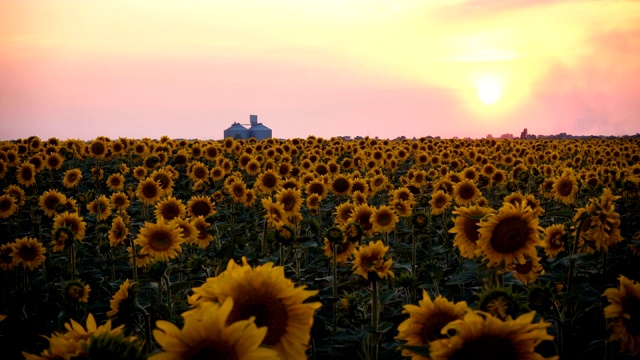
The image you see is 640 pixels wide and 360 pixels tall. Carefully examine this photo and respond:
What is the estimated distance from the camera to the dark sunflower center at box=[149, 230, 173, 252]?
580 centimetres

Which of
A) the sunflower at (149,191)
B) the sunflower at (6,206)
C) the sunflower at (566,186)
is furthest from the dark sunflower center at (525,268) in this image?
the sunflower at (6,206)

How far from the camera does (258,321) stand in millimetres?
2008

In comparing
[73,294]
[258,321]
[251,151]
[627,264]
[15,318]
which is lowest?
[15,318]

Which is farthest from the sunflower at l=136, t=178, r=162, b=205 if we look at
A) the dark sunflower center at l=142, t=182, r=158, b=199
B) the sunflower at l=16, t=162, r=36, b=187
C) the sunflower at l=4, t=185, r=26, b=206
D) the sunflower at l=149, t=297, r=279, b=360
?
the sunflower at l=149, t=297, r=279, b=360

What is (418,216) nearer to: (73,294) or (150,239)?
(150,239)

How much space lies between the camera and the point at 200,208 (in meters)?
8.09

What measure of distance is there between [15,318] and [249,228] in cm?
605

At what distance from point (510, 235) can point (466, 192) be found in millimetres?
5418

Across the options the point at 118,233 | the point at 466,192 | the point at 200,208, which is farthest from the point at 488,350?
the point at 466,192

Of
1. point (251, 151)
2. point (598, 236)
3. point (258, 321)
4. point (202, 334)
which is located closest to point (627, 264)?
point (598, 236)

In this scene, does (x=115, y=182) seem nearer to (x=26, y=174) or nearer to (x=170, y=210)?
(x=26, y=174)

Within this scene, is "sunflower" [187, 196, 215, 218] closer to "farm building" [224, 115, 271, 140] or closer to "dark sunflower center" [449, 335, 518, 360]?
"dark sunflower center" [449, 335, 518, 360]

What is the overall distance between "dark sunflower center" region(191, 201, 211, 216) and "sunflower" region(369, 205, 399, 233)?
3.04 meters

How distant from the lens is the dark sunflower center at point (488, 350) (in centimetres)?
193
